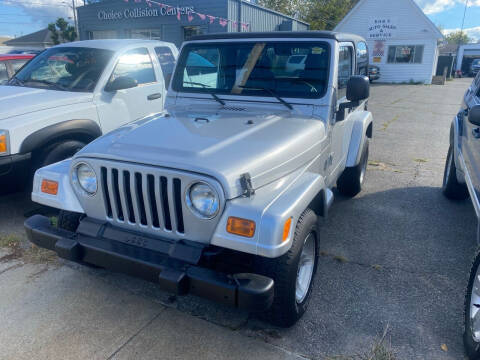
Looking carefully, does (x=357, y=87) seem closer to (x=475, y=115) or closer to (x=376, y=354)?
(x=475, y=115)

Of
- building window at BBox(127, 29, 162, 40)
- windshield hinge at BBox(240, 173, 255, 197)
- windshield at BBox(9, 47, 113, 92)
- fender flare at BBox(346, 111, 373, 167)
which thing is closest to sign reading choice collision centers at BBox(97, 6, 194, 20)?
building window at BBox(127, 29, 162, 40)

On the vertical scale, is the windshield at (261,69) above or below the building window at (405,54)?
below

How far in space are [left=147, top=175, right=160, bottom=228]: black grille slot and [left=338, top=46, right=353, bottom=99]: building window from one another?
2057 millimetres

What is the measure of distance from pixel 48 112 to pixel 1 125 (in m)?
0.52

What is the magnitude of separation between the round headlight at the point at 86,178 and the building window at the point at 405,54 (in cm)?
2755

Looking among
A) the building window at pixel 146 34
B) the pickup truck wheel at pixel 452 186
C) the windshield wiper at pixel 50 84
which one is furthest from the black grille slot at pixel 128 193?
the building window at pixel 146 34

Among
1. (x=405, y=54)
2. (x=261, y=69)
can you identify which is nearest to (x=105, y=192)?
(x=261, y=69)

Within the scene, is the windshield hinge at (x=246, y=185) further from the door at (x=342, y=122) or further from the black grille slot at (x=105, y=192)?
the door at (x=342, y=122)

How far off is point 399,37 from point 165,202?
1096 inches

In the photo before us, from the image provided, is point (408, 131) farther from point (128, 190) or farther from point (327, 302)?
point (128, 190)

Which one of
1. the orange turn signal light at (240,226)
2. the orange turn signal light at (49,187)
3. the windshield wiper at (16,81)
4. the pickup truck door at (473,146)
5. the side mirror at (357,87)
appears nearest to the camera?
the orange turn signal light at (240,226)

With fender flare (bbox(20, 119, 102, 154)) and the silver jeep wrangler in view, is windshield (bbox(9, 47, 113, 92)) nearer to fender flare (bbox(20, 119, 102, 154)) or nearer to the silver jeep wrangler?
fender flare (bbox(20, 119, 102, 154))

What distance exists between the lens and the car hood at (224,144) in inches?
89.9

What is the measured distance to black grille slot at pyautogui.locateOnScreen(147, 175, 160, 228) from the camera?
2340 millimetres
